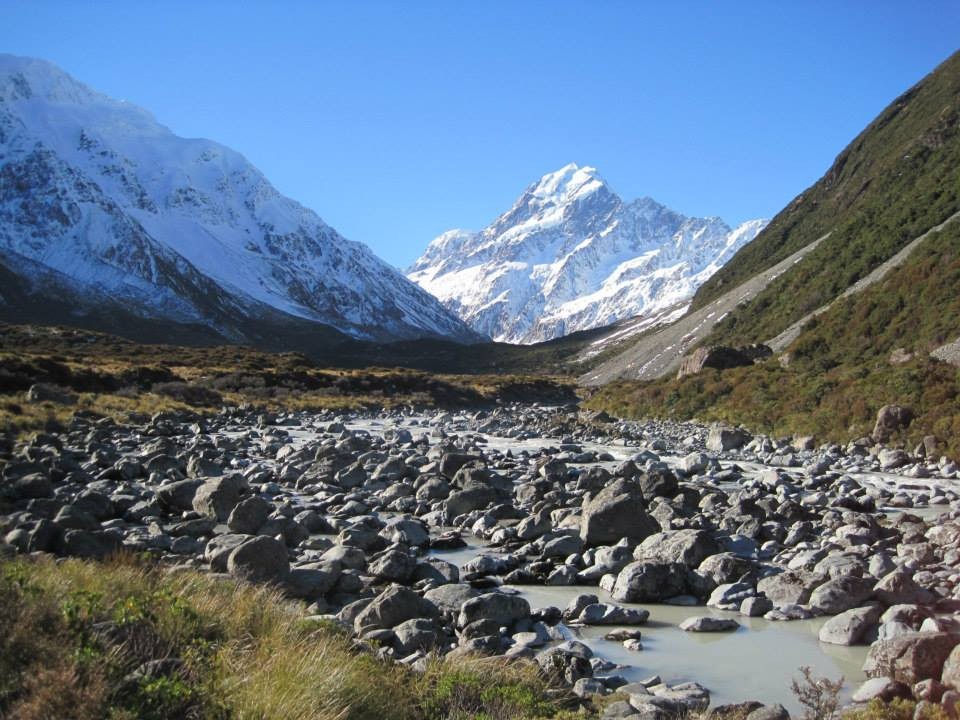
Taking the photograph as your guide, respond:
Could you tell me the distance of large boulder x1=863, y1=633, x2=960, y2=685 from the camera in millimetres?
7301

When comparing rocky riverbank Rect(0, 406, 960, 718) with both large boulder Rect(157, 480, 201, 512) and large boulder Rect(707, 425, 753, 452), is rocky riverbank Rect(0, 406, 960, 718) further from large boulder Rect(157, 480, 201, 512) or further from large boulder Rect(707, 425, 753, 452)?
large boulder Rect(707, 425, 753, 452)

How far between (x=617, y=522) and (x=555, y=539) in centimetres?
125

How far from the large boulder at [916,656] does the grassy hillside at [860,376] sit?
18.0 metres

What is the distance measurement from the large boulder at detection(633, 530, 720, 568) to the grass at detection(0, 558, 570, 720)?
18.7 ft

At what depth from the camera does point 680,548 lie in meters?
13.0

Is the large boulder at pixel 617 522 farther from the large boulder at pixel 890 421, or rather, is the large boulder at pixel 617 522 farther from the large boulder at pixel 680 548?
the large boulder at pixel 890 421

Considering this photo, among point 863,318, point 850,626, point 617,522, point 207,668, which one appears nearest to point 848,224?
point 863,318

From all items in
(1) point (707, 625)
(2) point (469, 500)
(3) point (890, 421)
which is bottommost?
(2) point (469, 500)

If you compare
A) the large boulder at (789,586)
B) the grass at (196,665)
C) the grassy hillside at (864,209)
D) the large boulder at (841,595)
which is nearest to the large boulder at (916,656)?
the large boulder at (841,595)

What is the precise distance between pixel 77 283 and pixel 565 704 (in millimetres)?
215772

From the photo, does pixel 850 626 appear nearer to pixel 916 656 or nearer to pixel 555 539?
→ pixel 916 656

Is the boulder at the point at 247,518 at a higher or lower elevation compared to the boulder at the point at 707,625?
lower

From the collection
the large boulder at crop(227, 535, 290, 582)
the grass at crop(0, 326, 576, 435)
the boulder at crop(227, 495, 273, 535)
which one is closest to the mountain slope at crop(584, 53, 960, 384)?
the grass at crop(0, 326, 576, 435)

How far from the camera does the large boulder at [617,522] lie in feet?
48.3
